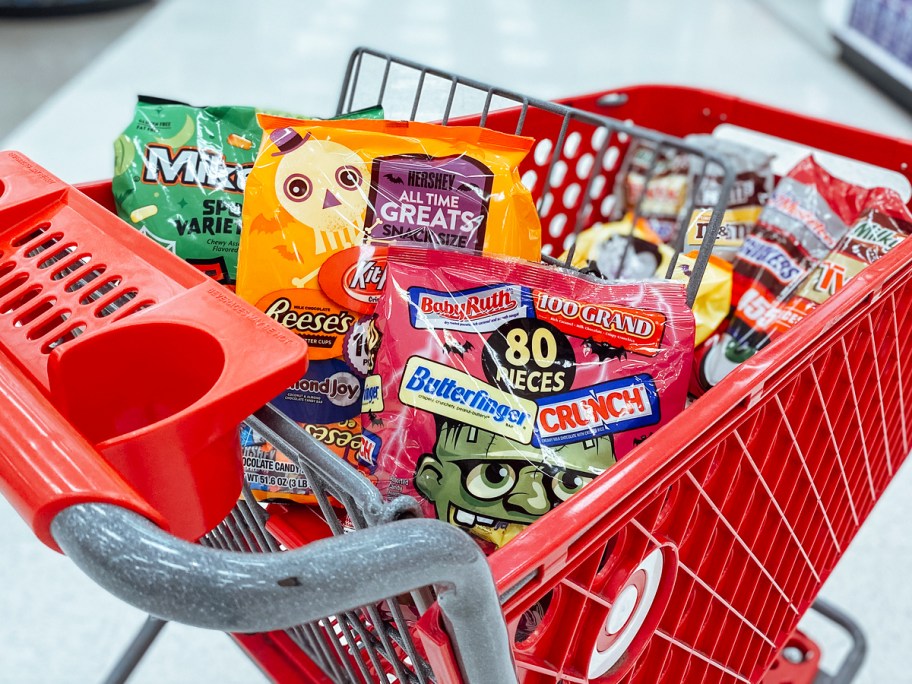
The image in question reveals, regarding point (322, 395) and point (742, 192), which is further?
point (742, 192)

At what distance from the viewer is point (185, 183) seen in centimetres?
85

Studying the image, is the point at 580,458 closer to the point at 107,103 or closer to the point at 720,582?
the point at 720,582

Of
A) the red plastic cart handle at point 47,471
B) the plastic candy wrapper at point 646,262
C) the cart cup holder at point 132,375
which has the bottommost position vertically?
the plastic candy wrapper at point 646,262

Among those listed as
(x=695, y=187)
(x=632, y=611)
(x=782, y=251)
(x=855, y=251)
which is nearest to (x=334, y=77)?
(x=695, y=187)

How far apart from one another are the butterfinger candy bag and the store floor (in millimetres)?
669

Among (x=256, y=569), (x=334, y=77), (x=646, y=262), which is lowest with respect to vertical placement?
(x=334, y=77)

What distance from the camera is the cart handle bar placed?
1.07 feet

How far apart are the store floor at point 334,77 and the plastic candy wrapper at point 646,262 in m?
0.70

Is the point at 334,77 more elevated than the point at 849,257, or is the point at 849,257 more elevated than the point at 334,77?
the point at 849,257

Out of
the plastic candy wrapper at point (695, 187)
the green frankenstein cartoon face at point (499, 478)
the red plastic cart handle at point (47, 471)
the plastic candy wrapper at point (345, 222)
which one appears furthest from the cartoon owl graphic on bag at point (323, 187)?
the plastic candy wrapper at point (695, 187)

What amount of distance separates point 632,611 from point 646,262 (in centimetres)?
67

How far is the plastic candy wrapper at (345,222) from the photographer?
736 mm

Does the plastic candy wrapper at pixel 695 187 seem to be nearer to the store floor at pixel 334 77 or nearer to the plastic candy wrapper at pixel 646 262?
the plastic candy wrapper at pixel 646 262

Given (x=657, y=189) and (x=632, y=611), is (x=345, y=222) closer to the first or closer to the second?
(x=632, y=611)
